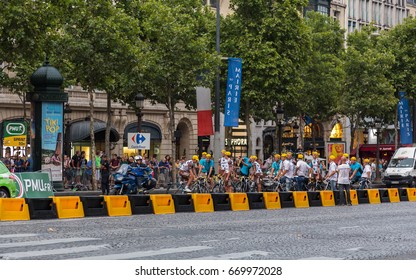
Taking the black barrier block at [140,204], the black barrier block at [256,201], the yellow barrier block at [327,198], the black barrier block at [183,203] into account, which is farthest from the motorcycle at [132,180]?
the black barrier block at [140,204]

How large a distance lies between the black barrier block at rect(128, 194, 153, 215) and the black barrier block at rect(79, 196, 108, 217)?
3.85 ft

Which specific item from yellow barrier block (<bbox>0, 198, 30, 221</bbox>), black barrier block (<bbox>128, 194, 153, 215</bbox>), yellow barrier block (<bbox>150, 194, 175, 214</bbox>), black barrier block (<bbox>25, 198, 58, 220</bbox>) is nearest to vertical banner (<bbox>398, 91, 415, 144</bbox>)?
yellow barrier block (<bbox>150, 194, 175, 214</bbox>)

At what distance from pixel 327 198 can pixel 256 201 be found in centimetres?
444

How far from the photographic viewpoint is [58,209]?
83.4 ft

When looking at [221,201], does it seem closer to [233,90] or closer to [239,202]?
[239,202]

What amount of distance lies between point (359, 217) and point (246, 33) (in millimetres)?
27272

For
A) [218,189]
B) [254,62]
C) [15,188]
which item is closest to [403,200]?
[218,189]

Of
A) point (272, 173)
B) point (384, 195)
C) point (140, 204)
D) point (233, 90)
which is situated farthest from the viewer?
point (233, 90)

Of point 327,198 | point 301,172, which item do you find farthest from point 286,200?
point 301,172

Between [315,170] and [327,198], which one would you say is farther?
[315,170]

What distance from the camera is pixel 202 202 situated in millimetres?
30609

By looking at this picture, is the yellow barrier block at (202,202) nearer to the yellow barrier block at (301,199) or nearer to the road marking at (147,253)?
the yellow barrier block at (301,199)

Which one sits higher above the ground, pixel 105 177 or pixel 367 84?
pixel 367 84

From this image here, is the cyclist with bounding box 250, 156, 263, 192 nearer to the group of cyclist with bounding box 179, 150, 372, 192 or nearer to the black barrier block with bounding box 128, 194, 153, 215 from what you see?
the group of cyclist with bounding box 179, 150, 372, 192
